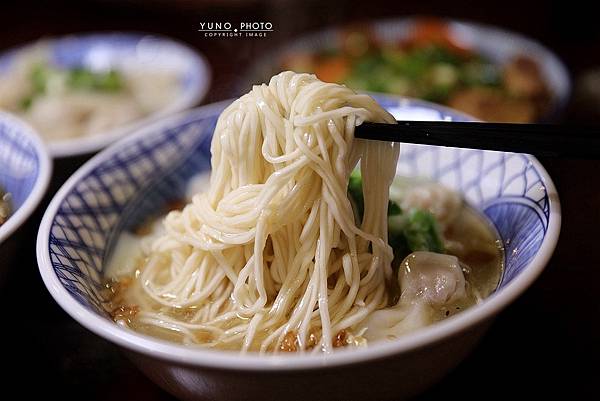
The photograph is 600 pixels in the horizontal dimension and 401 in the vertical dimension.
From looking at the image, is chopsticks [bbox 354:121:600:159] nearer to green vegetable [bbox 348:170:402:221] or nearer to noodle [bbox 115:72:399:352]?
noodle [bbox 115:72:399:352]

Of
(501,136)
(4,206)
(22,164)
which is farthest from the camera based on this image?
(22,164)

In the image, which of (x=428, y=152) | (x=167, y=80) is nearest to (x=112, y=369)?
(x=428, y=152)

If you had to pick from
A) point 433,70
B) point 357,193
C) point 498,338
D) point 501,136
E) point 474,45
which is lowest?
point 498,338

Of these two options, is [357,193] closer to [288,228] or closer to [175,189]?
[288,228]

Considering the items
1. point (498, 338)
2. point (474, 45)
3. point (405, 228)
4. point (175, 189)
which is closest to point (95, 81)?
point (175, 189)

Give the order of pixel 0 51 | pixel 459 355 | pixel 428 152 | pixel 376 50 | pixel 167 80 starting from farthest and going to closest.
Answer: pixel 0 51 < pixel 376 50 < pixel 167 80 < pixel 428 152 < pixel 459 355

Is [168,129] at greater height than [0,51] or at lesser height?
lesser

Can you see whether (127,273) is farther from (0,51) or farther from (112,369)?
(0,51)
